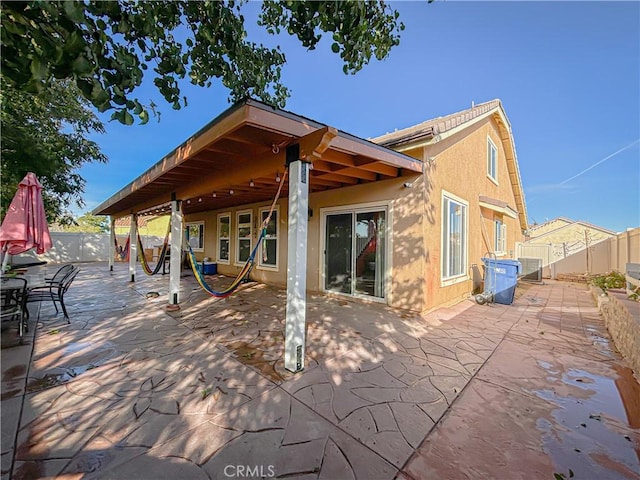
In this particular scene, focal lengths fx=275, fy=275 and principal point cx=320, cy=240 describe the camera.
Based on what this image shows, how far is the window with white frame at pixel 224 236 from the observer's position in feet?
34.9

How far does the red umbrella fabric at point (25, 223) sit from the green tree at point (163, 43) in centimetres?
296

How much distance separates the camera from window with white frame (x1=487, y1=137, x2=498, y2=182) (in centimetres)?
881

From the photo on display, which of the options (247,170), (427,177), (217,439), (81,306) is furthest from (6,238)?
(427,177)

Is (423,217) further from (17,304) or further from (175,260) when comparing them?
(17,304)

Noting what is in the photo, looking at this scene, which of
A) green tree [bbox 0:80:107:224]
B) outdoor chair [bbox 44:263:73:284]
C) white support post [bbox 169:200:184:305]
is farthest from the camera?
green tree [bbox 0:80:107:224]

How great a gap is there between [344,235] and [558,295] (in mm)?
6689

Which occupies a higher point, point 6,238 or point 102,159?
point 102,159

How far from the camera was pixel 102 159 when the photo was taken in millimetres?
10344

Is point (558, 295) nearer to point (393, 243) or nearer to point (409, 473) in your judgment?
point (393, 243)

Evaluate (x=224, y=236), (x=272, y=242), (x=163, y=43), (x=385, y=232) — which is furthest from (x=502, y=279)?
(x=224, y=236)

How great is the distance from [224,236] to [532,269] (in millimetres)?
12226

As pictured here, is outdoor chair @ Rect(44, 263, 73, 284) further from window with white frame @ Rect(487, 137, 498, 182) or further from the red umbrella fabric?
window with white frame @ Rect(487, 137, 498, 182)

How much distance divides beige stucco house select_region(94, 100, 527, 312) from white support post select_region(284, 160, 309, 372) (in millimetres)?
18

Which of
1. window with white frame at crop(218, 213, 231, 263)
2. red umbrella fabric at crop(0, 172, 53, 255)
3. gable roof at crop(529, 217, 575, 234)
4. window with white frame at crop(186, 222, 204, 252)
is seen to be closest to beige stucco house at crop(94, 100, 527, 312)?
red umbrella fabric at crop(0, 172, 53, 255)
